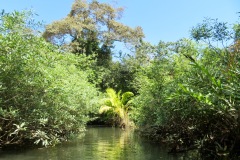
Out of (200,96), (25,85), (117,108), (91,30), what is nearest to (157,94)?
(25,85)

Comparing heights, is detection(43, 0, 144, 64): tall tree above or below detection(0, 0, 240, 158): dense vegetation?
above

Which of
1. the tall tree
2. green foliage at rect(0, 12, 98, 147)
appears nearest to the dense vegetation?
green foliage at rect(0, 12, 98, 147)

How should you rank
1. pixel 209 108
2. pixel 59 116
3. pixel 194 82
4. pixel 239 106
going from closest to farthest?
pixel 239 106 → pixel 209 108 → pixel 194 82 → pixel 59 116

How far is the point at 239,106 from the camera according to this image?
7.00 meters

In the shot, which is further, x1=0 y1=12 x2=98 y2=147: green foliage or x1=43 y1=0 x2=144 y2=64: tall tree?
x1=43 y1=0 x2=144 y2=64: tall tree

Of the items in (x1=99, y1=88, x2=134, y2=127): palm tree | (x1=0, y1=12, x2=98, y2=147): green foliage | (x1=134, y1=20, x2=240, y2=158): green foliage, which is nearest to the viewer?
(x1=134, y1=20, x2=240, y2=158): green foliage

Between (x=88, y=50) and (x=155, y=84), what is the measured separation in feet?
58.3

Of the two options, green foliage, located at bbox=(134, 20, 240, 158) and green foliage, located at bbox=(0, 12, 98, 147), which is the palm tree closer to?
green foliage, located at bbox=(134, 20, 240, 158)

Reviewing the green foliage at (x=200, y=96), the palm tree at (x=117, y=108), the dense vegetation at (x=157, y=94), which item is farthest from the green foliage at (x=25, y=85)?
the palm tree at (x=117, y=108)

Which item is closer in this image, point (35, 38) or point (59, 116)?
point (35, 38)

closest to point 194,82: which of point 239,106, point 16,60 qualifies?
point 239,106

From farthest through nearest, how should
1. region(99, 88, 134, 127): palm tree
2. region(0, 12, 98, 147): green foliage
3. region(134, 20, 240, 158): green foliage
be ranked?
1. region(99, 88, 134, 127): palm tree
2. region(0, 12, 98, 147): green foliage
3. region(134, 20, 240, 158): green foliage

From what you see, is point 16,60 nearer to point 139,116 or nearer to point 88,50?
point 139,116

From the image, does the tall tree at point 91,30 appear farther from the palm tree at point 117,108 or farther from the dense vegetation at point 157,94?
the dense vegetation at point 157,94
